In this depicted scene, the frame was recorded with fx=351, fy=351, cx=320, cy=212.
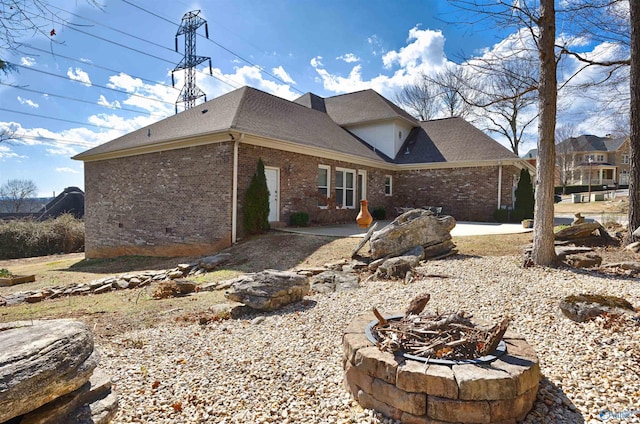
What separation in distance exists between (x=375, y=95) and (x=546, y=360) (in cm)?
1931

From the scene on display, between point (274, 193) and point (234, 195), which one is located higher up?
point (274, 193)

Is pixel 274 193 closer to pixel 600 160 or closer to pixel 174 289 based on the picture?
pixel 174 289

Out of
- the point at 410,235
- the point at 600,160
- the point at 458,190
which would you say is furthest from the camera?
the point at 600,160

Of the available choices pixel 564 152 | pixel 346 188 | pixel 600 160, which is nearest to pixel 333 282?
pixel 346 188

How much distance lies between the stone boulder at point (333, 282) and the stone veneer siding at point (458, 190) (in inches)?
447

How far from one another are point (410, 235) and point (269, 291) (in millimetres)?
3664

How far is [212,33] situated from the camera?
1767 cm

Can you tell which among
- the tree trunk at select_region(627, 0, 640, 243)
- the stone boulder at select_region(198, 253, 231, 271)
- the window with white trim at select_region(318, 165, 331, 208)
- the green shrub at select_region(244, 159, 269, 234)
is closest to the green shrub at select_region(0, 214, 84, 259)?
the green shrub at select_region(244, 159, 269, 234)

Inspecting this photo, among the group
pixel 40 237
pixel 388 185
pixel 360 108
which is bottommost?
pixel 40 237

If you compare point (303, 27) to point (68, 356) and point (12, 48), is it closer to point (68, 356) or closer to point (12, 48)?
point (12, 48)

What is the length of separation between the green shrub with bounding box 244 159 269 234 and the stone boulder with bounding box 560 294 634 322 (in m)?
8.59

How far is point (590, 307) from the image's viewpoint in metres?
3.69

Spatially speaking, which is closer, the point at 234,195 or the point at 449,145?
the point at 234,195

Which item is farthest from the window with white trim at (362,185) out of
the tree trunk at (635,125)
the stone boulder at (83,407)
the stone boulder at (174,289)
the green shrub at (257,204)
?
the stone boulder at (83,407)
